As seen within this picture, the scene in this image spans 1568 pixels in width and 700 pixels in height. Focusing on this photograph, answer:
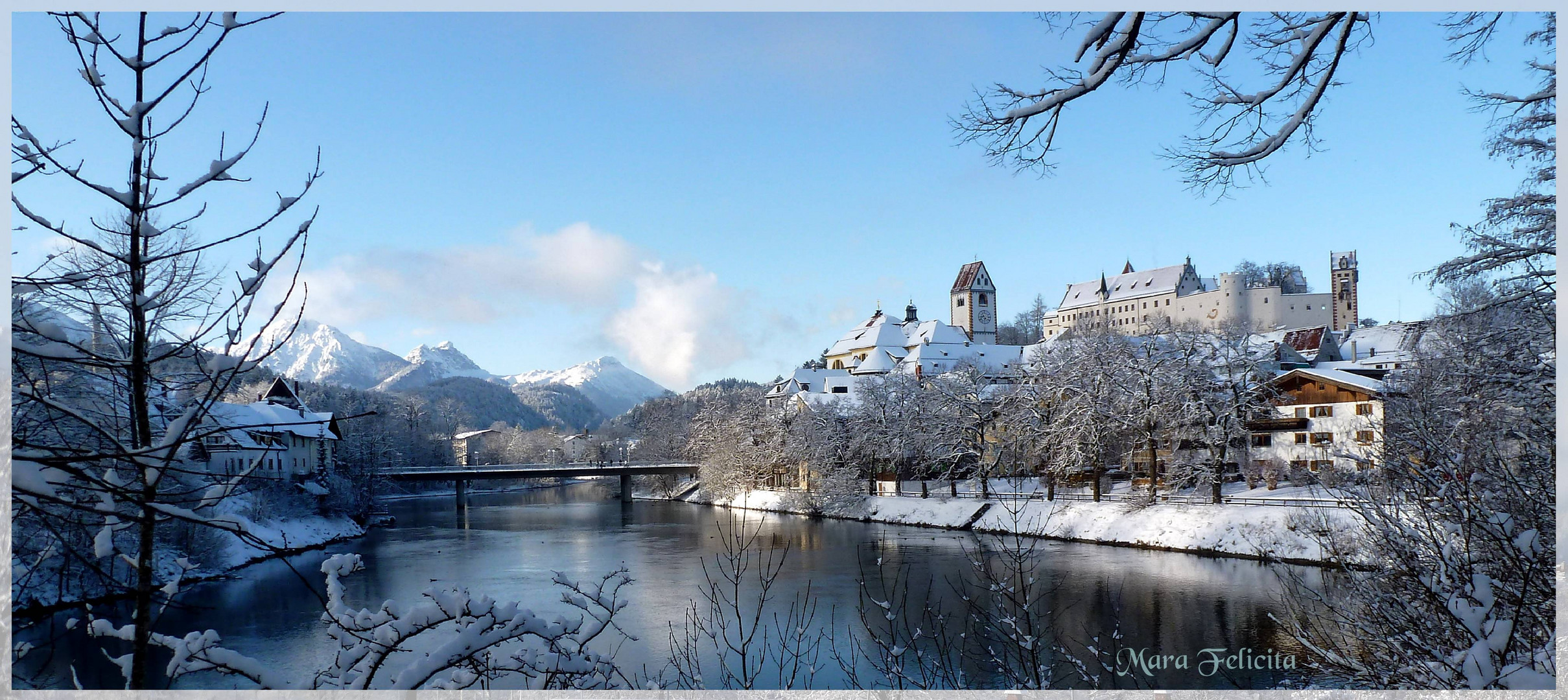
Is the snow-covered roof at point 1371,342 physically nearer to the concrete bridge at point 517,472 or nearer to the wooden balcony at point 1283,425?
the wooden balcony at point 1283,425

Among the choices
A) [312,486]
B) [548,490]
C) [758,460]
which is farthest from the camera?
[548,490]

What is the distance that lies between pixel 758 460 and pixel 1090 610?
31.5m

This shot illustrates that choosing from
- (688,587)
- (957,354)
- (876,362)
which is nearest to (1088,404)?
(688,587)

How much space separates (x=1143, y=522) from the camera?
1128 inches

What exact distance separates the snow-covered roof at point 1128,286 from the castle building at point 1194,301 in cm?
7

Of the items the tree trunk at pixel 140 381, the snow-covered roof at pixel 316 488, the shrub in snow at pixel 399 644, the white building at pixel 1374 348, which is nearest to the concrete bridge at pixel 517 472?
the snow-covered roof at pixel 316 488

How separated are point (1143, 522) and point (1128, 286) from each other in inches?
2868

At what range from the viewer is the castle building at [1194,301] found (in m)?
83.2

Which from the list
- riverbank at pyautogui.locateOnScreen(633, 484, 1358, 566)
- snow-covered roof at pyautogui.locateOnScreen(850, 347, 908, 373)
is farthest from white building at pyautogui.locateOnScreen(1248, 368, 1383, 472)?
snow-covered roof at pyautogui.locateOnScreen(850, 347, 908, 373)

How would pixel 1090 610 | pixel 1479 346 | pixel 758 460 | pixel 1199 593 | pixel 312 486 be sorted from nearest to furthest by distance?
pixel 1479 346 → pixel 1090 610 → pixel 1199 593 → pixel 312 486 → pixel 758 460

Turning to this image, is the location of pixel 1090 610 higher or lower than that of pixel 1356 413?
lower

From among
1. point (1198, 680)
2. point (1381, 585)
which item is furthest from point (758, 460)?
point (1381, 585)

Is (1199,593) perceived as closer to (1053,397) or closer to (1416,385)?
(1416,385)

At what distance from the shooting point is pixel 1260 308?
85625 millimetres
